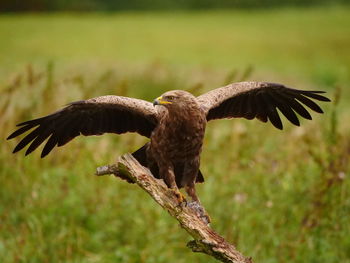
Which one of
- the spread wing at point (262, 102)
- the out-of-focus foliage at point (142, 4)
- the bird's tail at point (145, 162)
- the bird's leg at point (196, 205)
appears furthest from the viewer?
the out-of-focus foliage at point (142, 4)

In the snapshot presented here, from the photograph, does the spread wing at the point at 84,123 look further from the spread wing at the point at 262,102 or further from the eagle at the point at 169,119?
the spread wing at the point at 262,102

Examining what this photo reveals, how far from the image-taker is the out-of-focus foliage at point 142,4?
832 inches

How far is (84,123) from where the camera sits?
12.1 ft

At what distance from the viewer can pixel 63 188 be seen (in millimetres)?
6293

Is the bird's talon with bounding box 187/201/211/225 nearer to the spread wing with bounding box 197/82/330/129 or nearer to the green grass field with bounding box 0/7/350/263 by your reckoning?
the spread wing with bounding box 197/82/330/129

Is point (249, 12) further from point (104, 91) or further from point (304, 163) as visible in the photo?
point (304, 163)

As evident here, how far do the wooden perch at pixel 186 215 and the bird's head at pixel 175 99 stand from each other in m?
0.42

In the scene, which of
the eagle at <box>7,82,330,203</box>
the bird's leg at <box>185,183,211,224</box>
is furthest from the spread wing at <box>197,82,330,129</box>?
the bird's leg at <box>185,183,211,224</box>

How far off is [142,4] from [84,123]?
85.7 feet

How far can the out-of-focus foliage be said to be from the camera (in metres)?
21.1

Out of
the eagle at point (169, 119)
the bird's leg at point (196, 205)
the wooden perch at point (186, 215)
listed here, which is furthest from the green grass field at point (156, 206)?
the wooden perch at point (186, 215)

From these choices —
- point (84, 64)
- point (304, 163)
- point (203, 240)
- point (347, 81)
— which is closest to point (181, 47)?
point (347, 81)

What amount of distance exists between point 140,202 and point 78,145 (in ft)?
3.32

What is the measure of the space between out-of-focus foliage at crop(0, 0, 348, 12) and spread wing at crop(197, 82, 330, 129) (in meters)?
15.6
